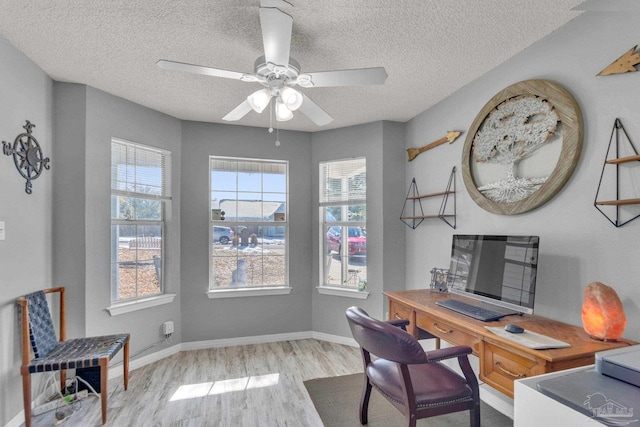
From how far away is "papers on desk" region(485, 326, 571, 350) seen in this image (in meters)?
1.49

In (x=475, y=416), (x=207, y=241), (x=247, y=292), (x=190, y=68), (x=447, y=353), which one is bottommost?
(x=475, y=416)

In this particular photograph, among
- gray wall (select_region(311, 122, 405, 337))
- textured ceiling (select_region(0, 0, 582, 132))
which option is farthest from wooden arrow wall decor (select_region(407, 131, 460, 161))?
textured ceiling (select_region(0, 0, 582, 132))

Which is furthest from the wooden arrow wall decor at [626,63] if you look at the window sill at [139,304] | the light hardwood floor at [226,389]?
the window sill at [139,304]

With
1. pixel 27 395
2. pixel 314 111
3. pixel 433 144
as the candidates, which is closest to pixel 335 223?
pixel 433 144

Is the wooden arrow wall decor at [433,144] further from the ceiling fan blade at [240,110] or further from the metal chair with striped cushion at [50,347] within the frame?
the metal chair with striped cushion at [50,347]

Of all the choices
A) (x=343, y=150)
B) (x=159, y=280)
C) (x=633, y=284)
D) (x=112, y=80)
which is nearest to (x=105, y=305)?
(x=159, y=280)

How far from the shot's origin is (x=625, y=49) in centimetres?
165

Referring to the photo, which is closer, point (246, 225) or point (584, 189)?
point (584, 189)

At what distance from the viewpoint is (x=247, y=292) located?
12.7 ft

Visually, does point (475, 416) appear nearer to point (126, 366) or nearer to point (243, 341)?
point (126, 366)

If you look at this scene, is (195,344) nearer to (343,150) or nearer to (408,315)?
(408,315)

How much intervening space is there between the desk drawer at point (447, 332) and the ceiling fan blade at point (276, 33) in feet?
6.03

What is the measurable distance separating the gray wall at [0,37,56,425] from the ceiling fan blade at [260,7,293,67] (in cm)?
186

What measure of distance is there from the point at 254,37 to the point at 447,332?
87.5 inches
